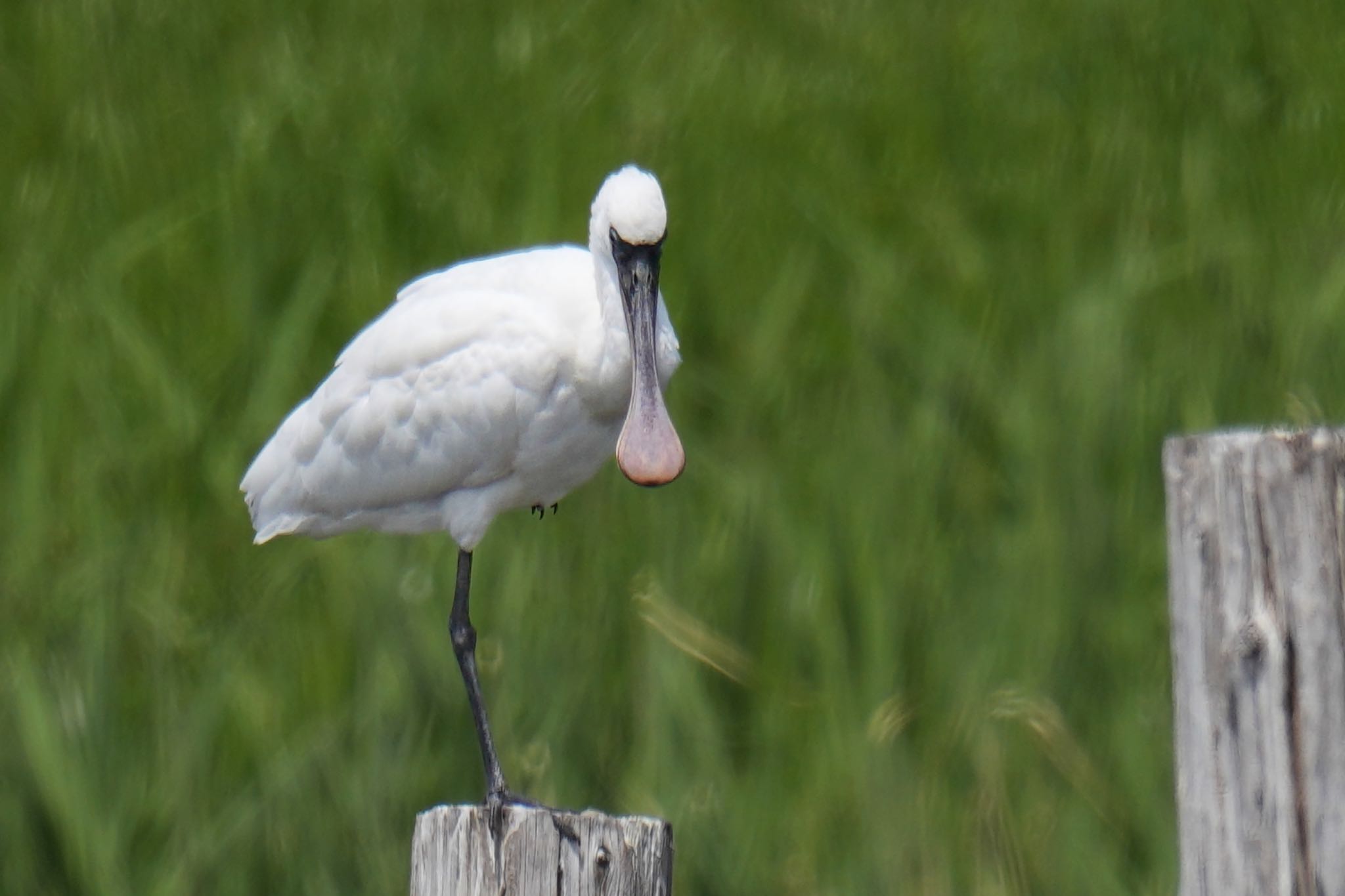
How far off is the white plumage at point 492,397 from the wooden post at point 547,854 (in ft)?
3.02

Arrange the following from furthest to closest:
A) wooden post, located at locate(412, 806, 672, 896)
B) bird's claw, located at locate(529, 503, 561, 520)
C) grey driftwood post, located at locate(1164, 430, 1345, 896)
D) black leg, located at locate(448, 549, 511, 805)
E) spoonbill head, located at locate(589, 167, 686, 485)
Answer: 1. bird's claw, located at locate(529, 503, 561, 520)
2. black leg, located at locate(448, 549, 511, 805)
3. spoonbill head, located at locate(589, 167, 686, 485)
4. wooden post, located at locate(412, 806, 672, 896)
5. grey driftwood post, located at locate(1164, 430, 1345, 896)

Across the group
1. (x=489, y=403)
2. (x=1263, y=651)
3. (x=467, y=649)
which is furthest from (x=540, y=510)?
(x=1263, y=651)

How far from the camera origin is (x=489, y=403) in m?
3.69

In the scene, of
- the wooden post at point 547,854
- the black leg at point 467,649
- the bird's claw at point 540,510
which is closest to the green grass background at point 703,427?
the bird's claw at point 540,510

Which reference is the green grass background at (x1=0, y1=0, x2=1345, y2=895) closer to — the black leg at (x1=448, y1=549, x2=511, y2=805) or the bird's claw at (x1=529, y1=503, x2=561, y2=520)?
the bird's claw at (x1=529, y1=503, x2=561, y2=520)

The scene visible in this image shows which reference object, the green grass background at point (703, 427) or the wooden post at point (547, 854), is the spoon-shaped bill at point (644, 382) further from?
the wooden post at point (547, 854)

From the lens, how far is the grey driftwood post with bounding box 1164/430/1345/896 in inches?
77.9

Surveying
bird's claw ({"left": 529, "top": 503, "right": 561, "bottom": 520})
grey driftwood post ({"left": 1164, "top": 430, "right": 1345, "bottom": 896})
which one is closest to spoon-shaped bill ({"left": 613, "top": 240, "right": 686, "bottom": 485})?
bird's claw ({"left": 529, "top": 503, "right": 561, "bottom": 520})

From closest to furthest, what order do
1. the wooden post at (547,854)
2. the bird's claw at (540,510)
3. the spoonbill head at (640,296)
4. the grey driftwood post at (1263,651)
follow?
the grey driftwood post at (1263,651)
the wooden post at (547,854)
the spoonbill head at (640,296)
the bird's claw at (540,510)

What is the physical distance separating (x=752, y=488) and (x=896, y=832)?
1.03 m

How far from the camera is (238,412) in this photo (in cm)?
580

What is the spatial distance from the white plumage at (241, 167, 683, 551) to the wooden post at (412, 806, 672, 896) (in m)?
0.92

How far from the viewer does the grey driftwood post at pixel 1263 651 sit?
77.9 inches

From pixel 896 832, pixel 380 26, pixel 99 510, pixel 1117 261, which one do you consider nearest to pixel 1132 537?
pixel 896 832
